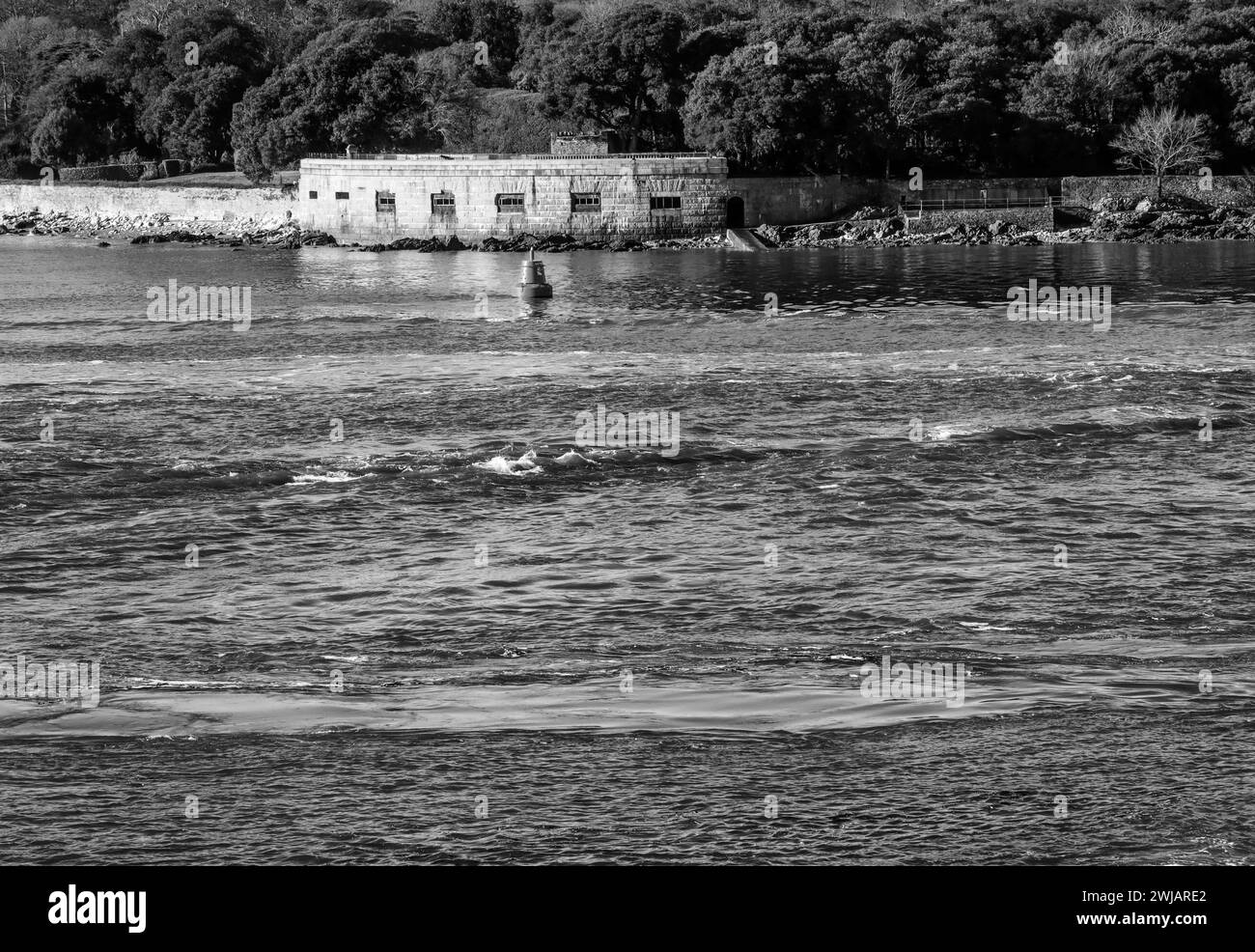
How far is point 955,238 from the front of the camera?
10481cm

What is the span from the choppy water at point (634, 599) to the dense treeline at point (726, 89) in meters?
55.1

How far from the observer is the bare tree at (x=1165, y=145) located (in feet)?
365

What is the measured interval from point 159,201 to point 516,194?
3425 centimetres

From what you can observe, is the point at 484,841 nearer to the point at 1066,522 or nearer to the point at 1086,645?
the point at 1086,645

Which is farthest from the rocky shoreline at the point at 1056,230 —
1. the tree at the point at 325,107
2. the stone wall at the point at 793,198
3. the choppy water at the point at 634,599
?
the choppy water at the point at 634,599

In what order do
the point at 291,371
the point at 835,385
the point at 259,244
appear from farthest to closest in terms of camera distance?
the point at 259,244 → the point at 291,371 → the point at 835,385

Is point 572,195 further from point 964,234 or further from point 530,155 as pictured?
point 964,234

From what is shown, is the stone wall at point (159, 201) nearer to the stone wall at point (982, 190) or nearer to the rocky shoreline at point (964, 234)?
the rocky shoreline at point (964, 234)

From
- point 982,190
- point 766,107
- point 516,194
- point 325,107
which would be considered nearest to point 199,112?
point 325,107

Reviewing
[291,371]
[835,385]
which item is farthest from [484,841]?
[291,371]

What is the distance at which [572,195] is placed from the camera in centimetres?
10938

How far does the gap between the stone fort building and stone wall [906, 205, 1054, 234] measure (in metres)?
6.02

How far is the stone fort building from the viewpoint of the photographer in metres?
107

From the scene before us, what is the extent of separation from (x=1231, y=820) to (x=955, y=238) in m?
91.2
